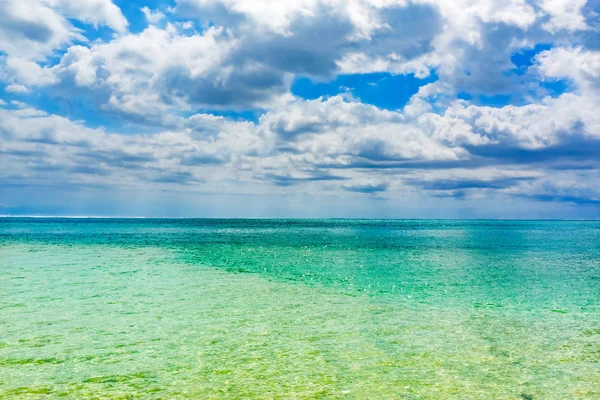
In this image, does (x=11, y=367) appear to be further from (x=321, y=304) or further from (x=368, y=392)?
(x=321, y=304)

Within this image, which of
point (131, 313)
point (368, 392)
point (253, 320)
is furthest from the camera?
point (131, 313)

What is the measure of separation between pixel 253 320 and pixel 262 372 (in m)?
7.21

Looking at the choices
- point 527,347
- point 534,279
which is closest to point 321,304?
point 527,347

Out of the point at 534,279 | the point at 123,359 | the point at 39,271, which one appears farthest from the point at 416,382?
the point at 39,271

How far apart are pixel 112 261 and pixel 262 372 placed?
39940 millimetres

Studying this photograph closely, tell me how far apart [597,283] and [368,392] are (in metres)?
30.0

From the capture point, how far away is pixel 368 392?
1209 centimetres

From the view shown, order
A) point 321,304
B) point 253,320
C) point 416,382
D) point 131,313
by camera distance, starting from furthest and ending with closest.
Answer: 1. point 321,304
2. point 131,313
3. point 253,320
4. point 416,382

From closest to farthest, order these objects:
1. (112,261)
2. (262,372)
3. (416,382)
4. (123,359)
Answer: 1. (416,382)
2. (262,372)
3. (123,359)
4. (112,261)

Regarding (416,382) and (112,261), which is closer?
(416,382)

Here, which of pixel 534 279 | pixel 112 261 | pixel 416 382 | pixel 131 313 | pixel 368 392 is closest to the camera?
pixel 368 392

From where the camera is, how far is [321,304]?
82.1 feet

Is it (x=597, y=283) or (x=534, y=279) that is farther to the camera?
(x=534, y=279)

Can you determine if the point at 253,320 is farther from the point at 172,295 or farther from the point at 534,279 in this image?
the point at 534,279
